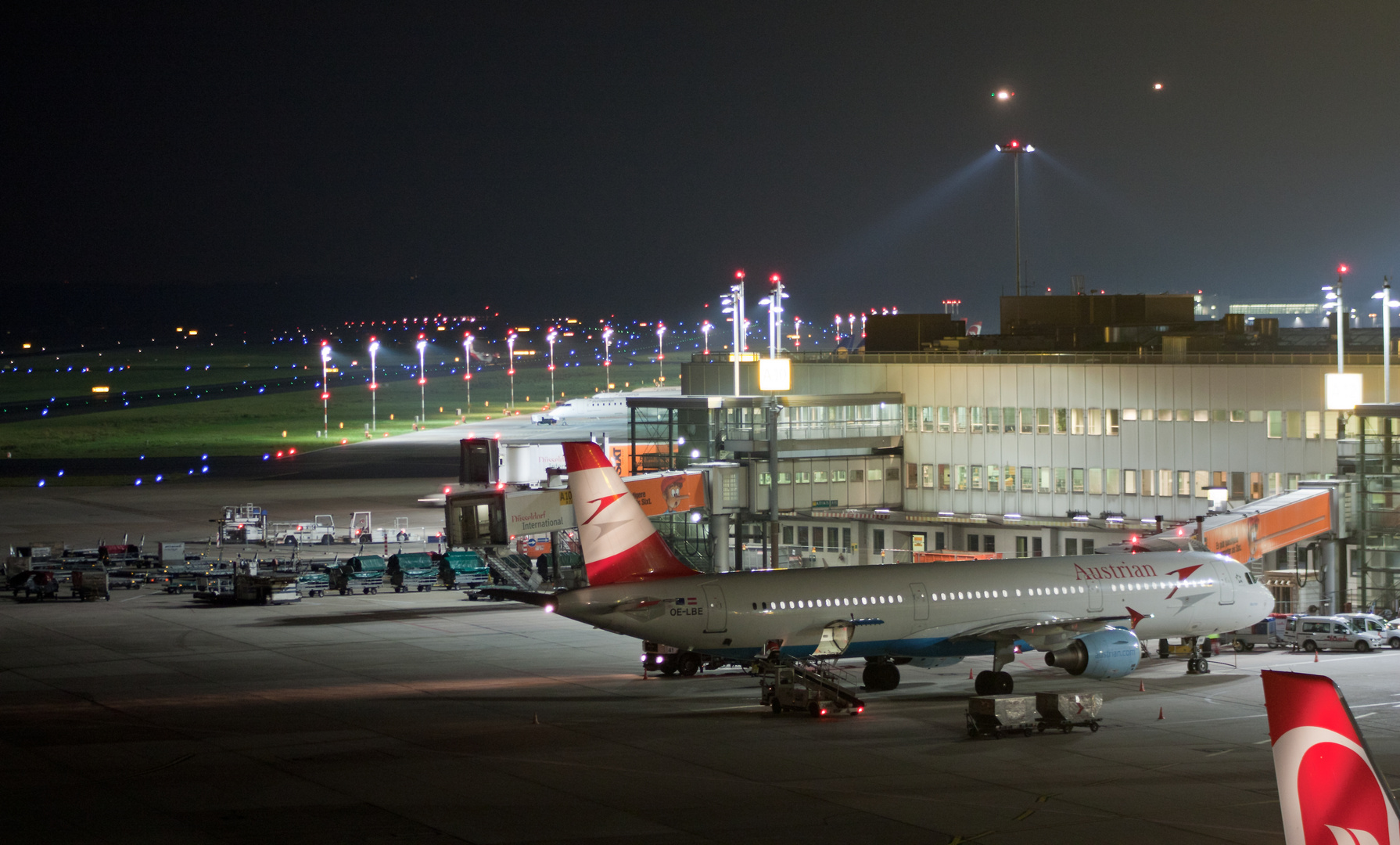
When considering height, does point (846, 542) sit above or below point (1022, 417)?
below

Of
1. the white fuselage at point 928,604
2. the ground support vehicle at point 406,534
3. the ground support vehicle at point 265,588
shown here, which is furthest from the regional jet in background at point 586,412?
the white fuselage at point 928,604

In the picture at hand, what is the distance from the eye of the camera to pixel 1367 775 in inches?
427

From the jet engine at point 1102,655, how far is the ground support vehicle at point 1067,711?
542cm

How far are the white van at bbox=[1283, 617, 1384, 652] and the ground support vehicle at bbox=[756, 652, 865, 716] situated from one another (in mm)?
20588

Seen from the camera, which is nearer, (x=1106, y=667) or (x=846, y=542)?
(x=1106, y=667)

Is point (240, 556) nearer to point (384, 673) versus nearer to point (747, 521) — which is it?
point (747, 521)

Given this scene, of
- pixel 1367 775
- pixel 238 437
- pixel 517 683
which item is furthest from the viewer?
pixel 238 437

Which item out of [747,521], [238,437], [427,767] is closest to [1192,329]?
[747,521]

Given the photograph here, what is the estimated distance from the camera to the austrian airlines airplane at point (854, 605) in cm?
3816

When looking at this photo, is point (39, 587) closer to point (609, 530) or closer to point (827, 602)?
point (609, 530)

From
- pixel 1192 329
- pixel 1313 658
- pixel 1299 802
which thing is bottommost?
pixel 1313 658

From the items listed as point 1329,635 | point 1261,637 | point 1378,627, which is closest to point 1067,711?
point 1329,635

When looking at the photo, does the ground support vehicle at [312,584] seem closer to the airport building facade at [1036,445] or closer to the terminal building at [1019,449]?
the terminal building at [1019,449]

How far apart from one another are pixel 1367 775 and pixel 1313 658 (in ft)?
133
